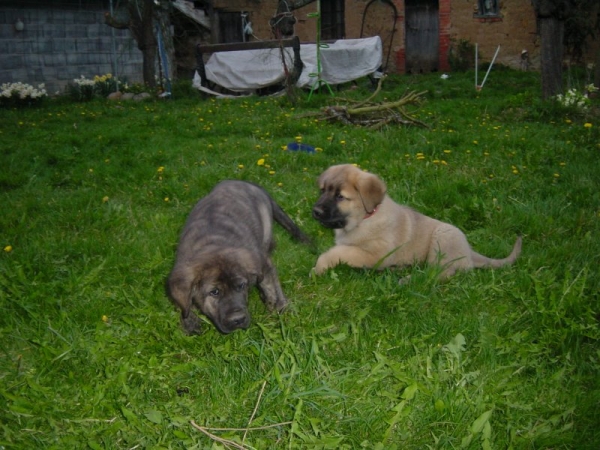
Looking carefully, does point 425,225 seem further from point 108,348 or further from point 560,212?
point 108,348

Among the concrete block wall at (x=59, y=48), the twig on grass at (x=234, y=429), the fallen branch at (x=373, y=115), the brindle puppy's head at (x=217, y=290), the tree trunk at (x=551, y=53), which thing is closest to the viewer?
the twig on grass at (x=234, y=429)

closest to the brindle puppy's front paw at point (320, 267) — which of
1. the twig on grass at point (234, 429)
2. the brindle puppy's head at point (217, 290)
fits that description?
the brindle puppy's head at point (217, 290)

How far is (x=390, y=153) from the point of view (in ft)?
23.4

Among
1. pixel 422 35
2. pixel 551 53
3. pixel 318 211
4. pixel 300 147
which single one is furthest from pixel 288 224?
pixel 422 35

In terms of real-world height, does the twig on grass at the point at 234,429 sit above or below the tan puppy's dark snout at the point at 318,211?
below

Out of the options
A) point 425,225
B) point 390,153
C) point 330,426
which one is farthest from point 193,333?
point 390,153

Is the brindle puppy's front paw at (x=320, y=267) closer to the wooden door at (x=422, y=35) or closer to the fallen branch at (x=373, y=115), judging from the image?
the fallen branch at (x=373, y=115)

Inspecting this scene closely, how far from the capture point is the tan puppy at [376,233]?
4.27 metres

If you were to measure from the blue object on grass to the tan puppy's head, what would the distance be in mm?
3052

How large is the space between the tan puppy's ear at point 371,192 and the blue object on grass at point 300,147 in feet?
10.4

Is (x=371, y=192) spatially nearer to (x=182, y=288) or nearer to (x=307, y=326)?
(x=307, y=326)

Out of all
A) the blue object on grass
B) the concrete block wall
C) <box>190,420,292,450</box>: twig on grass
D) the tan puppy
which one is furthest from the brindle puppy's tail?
the concrete block wall

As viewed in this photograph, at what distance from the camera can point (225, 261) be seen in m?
3.42

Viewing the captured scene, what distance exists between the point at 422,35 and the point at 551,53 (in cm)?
1307
